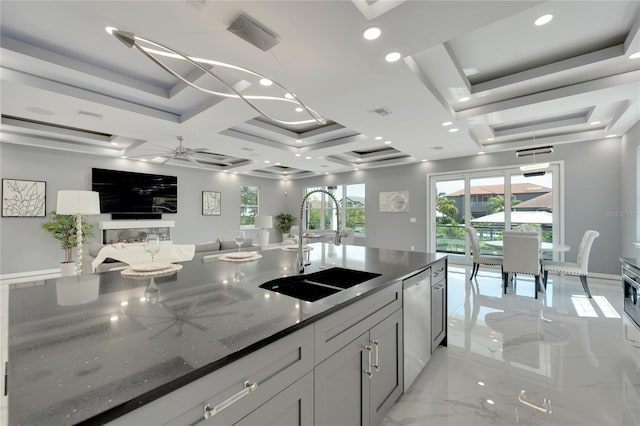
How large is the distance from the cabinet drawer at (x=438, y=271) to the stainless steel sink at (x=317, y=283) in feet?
2.49

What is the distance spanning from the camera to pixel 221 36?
2.11 metres

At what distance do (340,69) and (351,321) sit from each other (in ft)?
7.49

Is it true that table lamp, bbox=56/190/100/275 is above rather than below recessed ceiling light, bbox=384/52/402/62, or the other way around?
below

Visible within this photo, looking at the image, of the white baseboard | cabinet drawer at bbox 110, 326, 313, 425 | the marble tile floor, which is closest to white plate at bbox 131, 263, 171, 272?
cabinet drawer at bbox 110, 326, 313, 425

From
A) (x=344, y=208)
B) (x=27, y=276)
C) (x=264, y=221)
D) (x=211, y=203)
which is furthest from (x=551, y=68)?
(x=27, y=276)

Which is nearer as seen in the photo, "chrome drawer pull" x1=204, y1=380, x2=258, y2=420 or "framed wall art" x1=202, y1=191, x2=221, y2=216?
"chrome drawer pull" x1=204, y1=380, x2=258, y2=420

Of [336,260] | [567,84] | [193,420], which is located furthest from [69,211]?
[567,84]

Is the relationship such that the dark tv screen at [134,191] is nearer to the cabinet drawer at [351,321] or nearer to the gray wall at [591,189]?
the cabinet drawer at [351,321]

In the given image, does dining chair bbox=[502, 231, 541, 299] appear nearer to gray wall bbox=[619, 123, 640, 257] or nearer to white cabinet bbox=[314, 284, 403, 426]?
gray wall bbox=[619, 123, 640, 257]

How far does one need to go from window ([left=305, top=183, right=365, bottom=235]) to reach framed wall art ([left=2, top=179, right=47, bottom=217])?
6.10 metres

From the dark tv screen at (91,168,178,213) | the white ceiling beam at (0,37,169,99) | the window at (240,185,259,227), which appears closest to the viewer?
the white ceiling beam at (0,37,169,99)

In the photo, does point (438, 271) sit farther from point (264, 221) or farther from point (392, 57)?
point (264, 221)

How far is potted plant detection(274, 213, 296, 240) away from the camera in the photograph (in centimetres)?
1027

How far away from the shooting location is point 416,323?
6.36 ft
